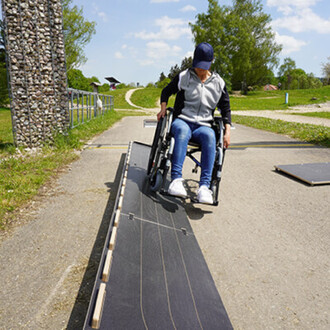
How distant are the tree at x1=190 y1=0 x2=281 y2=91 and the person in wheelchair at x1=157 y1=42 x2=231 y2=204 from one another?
44.7 metres

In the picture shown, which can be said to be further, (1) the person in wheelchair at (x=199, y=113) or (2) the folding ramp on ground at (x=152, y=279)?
(1) the person in wheelchair at (x=199, y=113)

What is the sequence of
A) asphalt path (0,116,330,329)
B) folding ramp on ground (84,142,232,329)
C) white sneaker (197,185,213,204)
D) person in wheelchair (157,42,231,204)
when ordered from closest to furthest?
folding ramp on ground (84,142,232,329), asphalt path (0,116,330,329), white sneaker (197,185,213,204), person in wheelchair (157,42,231,204)

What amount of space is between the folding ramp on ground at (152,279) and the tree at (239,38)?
151 ft

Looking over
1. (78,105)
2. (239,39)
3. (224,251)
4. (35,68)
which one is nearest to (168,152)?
(224,251)

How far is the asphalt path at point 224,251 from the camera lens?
6.69 feet

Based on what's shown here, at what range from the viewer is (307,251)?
2814 mm

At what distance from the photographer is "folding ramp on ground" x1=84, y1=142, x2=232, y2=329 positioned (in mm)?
1715

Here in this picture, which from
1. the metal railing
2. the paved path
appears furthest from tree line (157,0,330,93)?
the metal railing

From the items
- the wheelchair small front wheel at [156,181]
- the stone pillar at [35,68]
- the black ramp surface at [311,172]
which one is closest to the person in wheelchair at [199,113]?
the wheelchair small front wheel at [156,181]

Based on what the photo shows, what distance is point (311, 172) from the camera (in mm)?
5188

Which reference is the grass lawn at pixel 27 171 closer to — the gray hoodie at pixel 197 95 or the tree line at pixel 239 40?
the gray hoodie at pixel 197 95

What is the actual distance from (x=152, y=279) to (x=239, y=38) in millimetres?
49794

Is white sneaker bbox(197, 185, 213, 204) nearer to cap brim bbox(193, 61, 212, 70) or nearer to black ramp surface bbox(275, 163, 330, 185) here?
cap brim bbox(193, 61, 212, 70)

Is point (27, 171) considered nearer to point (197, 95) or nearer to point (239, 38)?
point (197, 95)
